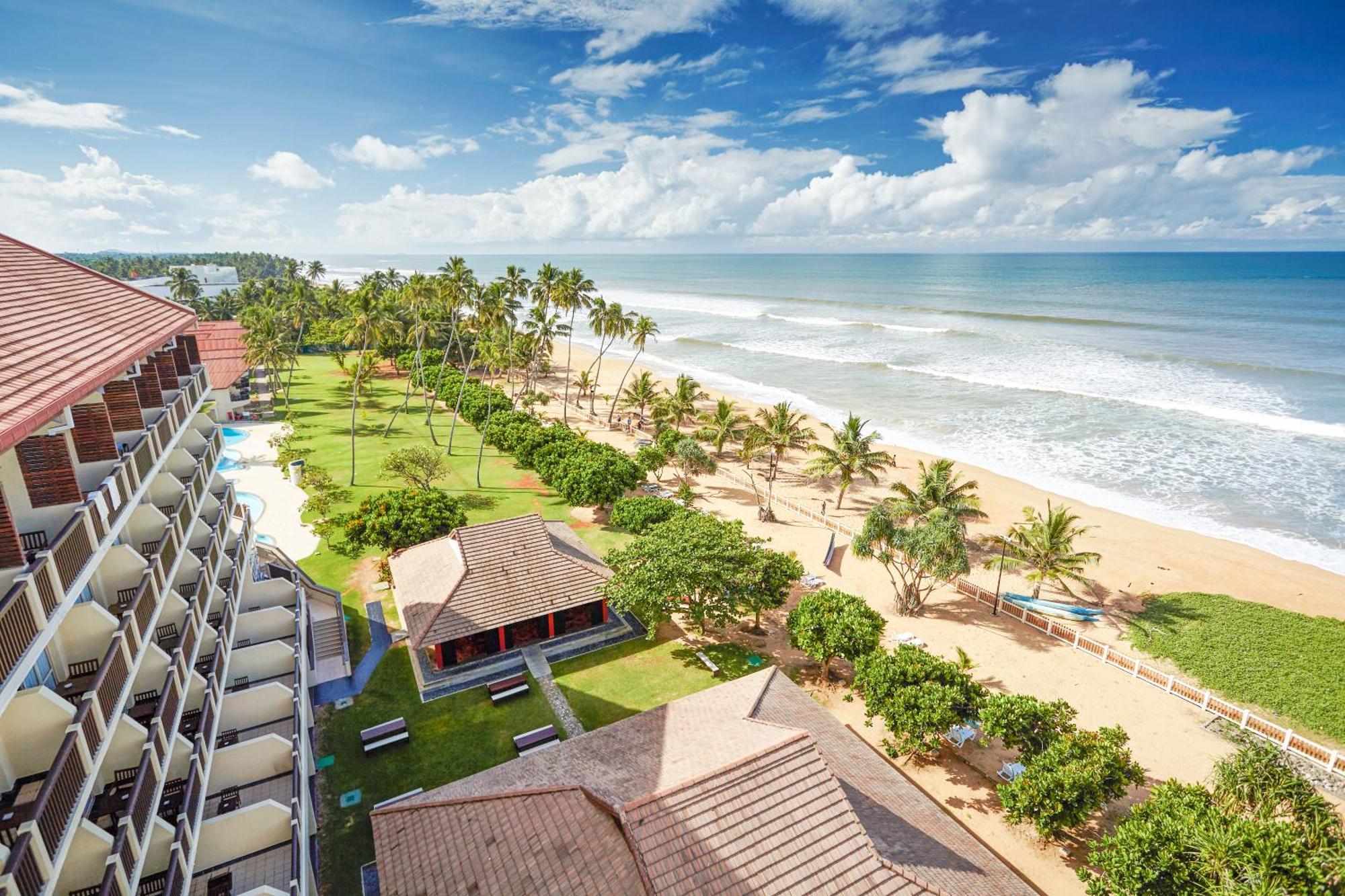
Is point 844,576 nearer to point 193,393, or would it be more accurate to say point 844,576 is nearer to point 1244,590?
point 1244,590

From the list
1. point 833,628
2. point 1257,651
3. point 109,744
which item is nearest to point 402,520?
point 109,744

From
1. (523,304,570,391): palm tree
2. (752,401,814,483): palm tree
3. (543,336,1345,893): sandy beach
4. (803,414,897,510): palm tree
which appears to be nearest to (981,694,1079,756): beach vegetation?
(543,336,1345,893): sandy beach

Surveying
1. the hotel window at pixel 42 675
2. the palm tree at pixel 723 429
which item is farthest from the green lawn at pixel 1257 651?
the hotel window at pixel 42 675

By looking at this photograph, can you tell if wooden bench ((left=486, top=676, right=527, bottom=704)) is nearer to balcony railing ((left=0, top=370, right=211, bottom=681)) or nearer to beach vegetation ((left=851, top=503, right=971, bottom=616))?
balcony railing ((left=0, top=370, right=211, bottom=681))

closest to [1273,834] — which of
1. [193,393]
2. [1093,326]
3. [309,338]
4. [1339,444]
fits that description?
[193,393]

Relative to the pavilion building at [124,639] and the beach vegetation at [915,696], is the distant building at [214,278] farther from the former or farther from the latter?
the beach vegetation at [915,696]

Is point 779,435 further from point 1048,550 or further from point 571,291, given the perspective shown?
point 571,291
